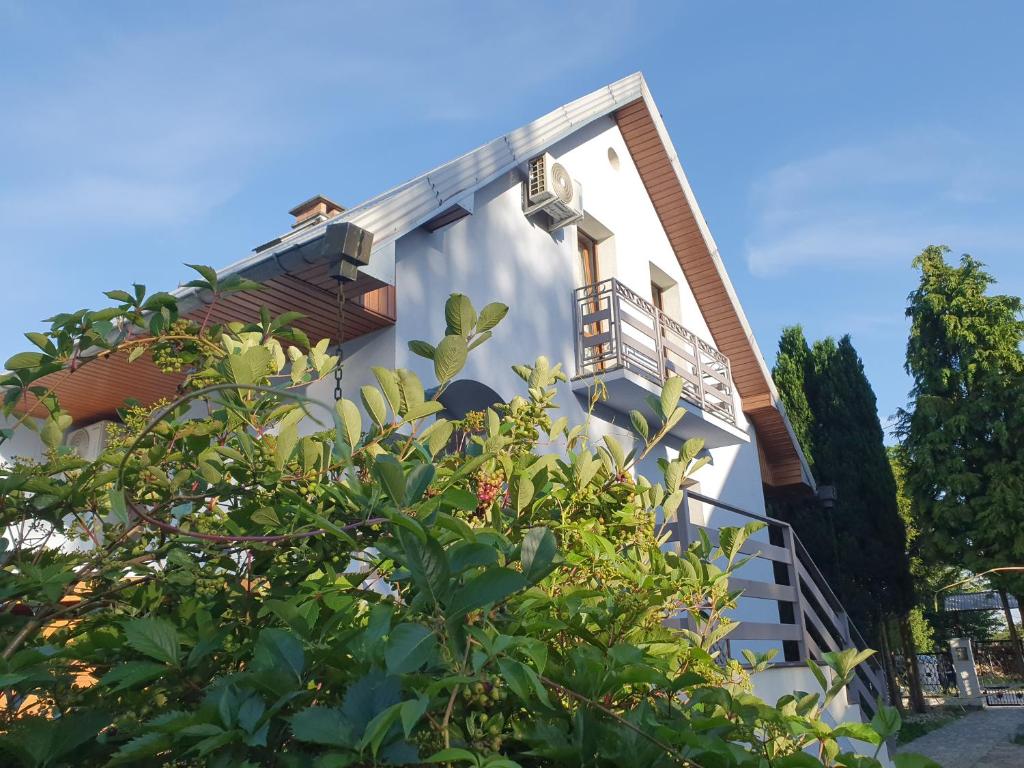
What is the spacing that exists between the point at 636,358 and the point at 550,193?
2596 millimetres

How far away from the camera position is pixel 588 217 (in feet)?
33.3

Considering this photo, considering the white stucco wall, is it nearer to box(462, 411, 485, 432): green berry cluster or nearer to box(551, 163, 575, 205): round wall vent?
box(551, 163, 575, 205): round wall vent

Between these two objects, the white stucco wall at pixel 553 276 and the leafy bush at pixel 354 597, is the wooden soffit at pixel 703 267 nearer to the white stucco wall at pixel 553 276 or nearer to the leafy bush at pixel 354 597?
the white stucco wall at pixel 553 276

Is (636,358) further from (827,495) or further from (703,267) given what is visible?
(827,495)

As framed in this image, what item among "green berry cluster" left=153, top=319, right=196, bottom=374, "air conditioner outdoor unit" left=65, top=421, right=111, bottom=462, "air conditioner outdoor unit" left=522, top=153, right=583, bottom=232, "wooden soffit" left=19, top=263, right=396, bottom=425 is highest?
"air conditioner outdoor unit" left=522, top=153, right=583, bottom=232

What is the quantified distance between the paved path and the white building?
2.01 m

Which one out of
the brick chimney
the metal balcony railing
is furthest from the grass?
the brick chimney

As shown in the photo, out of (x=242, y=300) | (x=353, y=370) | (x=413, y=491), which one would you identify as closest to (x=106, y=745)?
(x=413, y=491)

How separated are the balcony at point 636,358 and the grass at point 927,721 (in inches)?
224

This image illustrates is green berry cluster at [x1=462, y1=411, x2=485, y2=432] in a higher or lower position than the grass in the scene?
higher

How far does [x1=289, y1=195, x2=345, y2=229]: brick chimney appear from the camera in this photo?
383 inches

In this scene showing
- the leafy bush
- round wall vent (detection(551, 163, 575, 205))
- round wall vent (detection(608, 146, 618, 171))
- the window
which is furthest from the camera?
round wall vent (detection(608, 146, 618, 171))

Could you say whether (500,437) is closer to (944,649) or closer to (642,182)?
(642,182)

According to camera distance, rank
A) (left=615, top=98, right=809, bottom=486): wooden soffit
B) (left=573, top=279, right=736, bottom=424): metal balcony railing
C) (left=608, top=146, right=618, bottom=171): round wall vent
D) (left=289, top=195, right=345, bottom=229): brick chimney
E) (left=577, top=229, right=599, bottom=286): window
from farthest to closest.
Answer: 1. (left=615, top=98, right=809, bottom=486): wooden soffit
2. (left=608, top=146, right=618, bottom=171): round wall vent
3. (left=577, top=229, right=599, bottom=286): window
4. (left=289, top=195, right=345, bottom=229): brick chimney
5. (left=573, top=279, right=736, bottom=424): metal balcony railing
